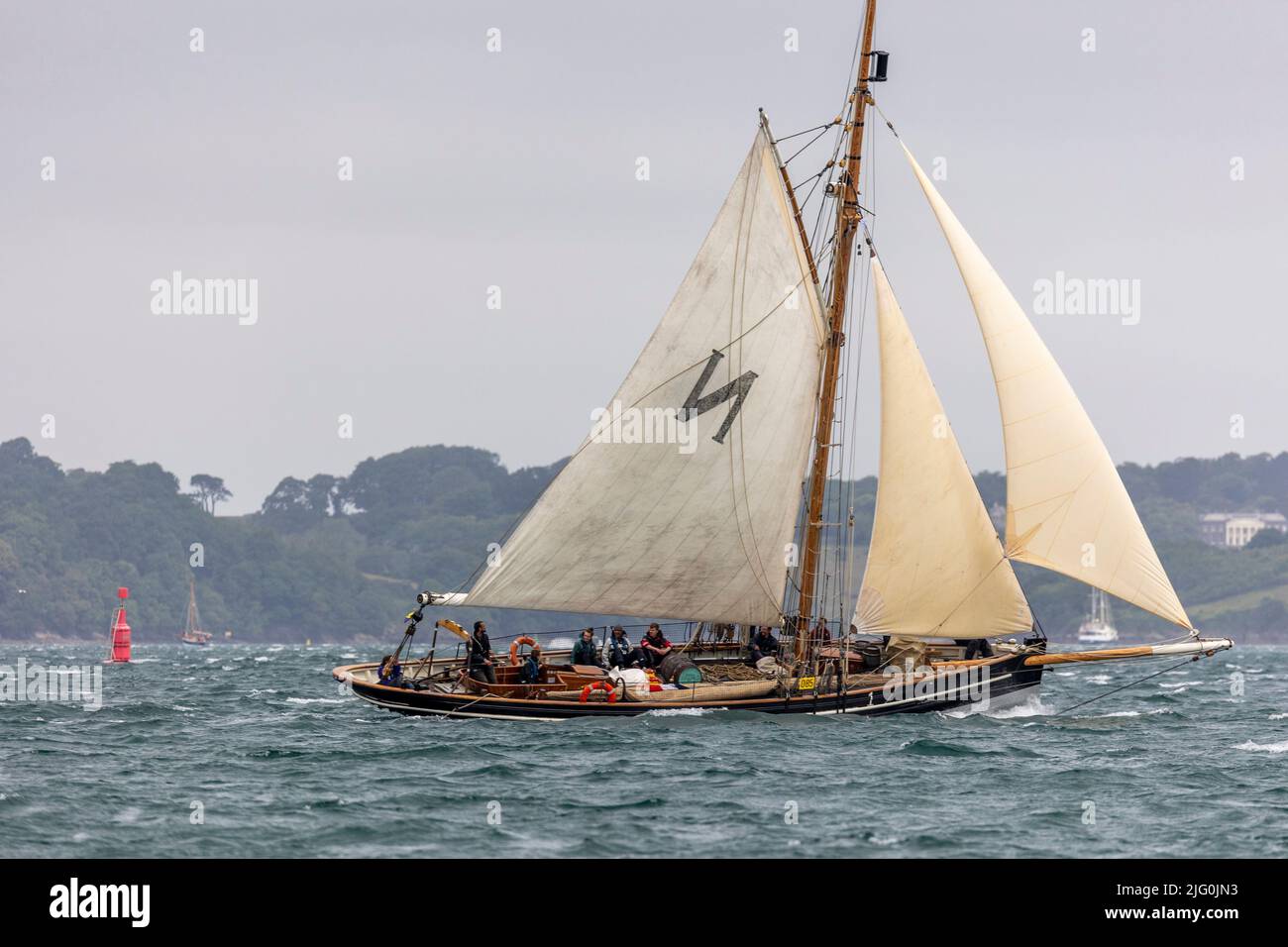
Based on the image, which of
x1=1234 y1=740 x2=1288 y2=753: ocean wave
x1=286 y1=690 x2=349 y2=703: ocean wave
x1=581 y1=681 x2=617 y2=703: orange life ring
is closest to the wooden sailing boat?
x1=581 y1=681 x2=617 y2=703: orange life ring

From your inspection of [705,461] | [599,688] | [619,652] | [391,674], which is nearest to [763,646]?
[619,652]

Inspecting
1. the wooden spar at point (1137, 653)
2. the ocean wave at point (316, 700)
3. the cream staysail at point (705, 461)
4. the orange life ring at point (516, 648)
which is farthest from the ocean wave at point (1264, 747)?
the ocean wave at point (316, 700)

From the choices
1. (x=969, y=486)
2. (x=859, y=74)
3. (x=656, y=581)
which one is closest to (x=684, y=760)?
(x=656, y=581)

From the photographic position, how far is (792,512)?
4122cm

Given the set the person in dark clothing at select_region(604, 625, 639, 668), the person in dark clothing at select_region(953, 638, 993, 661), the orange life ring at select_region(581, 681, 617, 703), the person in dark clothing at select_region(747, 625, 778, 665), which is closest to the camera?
the orange life ring at select_region(581, 681, 617, 703)

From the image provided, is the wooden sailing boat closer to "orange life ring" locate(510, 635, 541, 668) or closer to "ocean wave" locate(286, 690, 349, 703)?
"orange life ring" locate(510, 635, 541, 668)

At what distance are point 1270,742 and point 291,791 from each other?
70.0ft

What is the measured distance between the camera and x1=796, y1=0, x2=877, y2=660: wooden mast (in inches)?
1617

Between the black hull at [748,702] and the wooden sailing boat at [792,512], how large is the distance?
48 mm

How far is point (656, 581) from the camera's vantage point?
40156mm

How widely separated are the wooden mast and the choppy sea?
11.4 ft

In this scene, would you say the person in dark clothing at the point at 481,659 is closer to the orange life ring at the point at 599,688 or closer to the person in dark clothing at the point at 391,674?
the person in dark clothing at the point at 391,674

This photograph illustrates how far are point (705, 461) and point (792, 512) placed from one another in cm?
266

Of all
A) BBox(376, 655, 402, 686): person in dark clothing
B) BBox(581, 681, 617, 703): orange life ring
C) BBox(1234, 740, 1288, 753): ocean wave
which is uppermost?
BBox(376, 655, 402, 686): person in dark clothing
